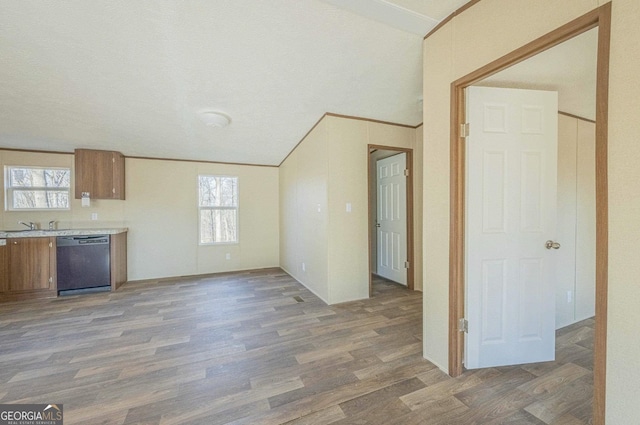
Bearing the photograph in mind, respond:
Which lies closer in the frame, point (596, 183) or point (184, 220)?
point (596, 183)

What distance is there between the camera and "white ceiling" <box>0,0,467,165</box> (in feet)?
5.61

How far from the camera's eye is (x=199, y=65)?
2.21m

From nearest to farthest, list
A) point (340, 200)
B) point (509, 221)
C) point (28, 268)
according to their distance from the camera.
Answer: point (509, 221) < point (340, 200) < point (28, 268)

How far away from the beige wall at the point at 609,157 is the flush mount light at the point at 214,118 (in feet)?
7.76

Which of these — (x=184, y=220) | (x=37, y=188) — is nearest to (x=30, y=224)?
(x=37, y=188)

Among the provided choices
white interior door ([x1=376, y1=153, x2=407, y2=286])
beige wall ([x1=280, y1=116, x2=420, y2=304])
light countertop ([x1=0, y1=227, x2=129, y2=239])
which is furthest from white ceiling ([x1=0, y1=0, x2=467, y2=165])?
light countertop ([x1=0, y1=227, x2=129, y2=239])

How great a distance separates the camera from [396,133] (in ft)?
11.4

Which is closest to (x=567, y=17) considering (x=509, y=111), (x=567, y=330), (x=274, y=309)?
(x=509, y=111)

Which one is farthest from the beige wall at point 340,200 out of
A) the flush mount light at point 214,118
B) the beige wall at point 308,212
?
the flush mount light at point 214,118

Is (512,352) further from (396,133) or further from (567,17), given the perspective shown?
(396,133)

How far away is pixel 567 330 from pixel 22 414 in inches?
171

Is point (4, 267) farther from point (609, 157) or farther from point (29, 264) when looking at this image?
point (609, 157)

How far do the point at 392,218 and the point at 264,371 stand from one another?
2.94 metres

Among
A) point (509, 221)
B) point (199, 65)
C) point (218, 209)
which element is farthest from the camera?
point (218, 209)
